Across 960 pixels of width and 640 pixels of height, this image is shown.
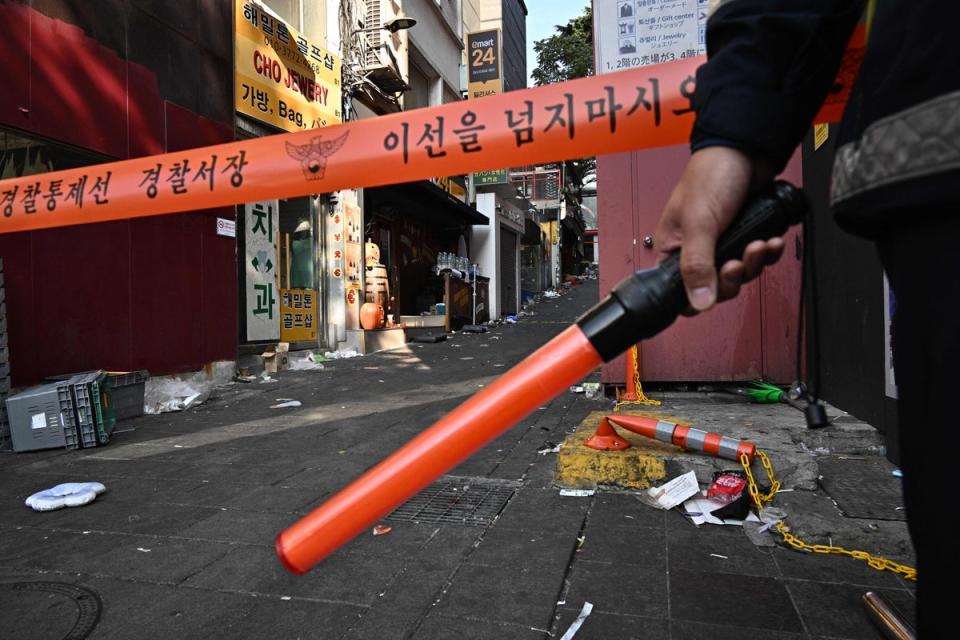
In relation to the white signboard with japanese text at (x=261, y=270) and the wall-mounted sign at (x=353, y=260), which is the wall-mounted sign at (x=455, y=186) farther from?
the white signboard with japanese text at (x=261, y=270)

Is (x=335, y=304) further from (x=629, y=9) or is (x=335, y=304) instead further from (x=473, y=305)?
(x=629, y=9)

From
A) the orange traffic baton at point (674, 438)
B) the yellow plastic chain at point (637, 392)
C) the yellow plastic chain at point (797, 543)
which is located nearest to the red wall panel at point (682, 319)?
the yellow plastic chain at point (637, 392)

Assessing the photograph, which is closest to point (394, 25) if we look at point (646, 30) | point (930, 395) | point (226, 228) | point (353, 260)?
point (353, 260)

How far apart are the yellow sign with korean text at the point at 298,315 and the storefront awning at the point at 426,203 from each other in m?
2.98

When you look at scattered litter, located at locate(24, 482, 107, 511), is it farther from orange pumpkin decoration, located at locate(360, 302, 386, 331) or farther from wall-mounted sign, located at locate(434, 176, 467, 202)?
wall-mounted sign, located at locate(434, 176, 467, 202)

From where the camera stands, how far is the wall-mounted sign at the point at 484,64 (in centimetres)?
1814

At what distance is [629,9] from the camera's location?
5.52 meters

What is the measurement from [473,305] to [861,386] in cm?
1302

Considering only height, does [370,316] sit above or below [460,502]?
above

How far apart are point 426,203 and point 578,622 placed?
537 inches

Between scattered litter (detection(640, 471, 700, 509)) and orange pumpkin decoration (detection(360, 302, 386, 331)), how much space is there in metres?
9.40

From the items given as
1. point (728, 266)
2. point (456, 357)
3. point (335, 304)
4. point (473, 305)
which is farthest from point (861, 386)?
point (473, 305)

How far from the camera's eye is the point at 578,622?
208 centimetres

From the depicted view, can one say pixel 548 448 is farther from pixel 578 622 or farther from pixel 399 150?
pixel 399 150
